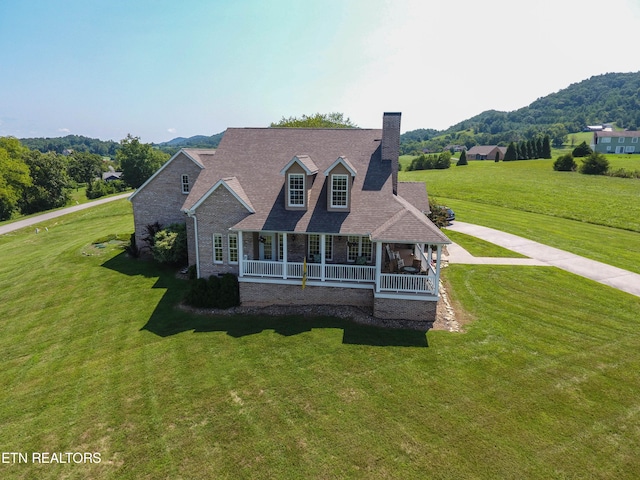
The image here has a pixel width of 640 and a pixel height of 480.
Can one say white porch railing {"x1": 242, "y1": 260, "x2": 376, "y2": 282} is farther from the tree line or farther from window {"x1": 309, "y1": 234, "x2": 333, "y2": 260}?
the tree line

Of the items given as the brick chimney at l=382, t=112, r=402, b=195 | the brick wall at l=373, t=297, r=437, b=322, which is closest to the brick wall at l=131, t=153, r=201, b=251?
the brick chimney at l=382, t=112, r=402, b=195

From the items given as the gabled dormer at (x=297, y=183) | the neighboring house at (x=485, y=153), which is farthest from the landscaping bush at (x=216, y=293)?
the neighboring house at (x=485, y=153)

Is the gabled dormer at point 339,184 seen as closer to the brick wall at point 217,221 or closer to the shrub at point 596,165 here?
the brick wall at point 217,221

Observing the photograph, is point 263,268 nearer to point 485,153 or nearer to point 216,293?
point 216,293

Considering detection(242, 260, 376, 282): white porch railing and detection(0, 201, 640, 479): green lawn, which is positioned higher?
detection(242, 260, 376, 282): white porch railing

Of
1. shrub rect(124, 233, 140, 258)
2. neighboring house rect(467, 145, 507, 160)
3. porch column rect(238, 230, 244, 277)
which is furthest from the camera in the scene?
neighboring house rect(467, 145, 507, 160)

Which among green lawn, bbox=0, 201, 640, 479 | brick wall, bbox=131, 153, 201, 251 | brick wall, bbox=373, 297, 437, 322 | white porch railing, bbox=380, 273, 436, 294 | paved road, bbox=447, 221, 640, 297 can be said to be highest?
brick wall, bbox=131, 153, 201, 251

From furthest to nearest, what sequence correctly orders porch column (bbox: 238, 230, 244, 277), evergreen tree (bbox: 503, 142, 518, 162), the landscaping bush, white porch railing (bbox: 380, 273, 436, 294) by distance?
evergreen tree (bbox: 503, 142, 518, 162) → the landscaping bush → porch column (bbox: 238, 230, 244, 277) → white porch railing (bbox: 380, 273, 436, 294)

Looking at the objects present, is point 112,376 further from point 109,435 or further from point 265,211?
point 265,211

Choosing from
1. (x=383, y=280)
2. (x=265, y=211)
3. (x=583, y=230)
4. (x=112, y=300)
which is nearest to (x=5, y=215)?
(x=112, y=300)
